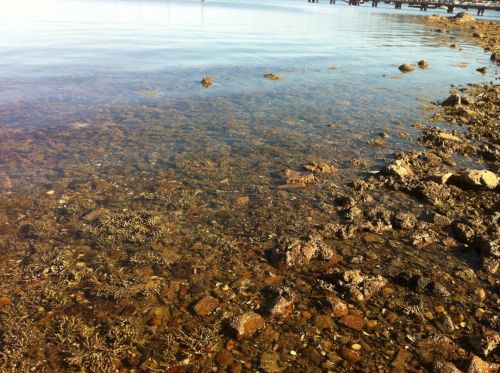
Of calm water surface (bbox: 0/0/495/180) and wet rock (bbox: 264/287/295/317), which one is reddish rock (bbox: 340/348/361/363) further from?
calm water surface (bbox: 0/0/495/180)

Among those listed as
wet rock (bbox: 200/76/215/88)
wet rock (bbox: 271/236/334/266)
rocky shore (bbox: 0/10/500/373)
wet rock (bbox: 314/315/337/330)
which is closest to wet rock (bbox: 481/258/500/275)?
rocky shore (bbox: 0/10/500/373)

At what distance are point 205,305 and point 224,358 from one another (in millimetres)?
1133

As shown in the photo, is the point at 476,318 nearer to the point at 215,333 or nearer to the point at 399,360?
the point at 399,360

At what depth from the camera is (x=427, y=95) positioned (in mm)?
21625

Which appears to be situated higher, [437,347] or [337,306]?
[337,306]

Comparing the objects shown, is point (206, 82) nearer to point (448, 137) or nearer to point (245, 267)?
point (448, 137)

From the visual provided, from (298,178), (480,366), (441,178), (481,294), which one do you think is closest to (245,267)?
(480,366)

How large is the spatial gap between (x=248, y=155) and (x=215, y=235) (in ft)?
16.4

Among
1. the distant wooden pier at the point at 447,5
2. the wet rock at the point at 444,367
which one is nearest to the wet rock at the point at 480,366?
the wet rock at the point at 444,367

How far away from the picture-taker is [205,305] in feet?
20.4

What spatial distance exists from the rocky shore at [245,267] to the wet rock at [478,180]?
0.13 ft

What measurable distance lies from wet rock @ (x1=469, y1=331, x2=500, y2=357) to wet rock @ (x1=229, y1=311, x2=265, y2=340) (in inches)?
132

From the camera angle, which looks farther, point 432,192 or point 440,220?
point 432,192

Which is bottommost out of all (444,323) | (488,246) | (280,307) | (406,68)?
(444,323)
